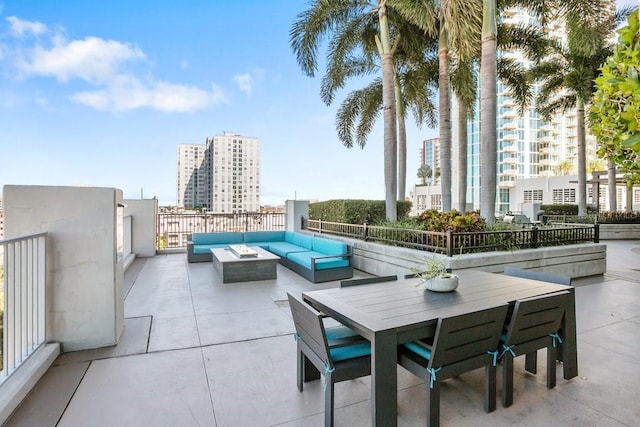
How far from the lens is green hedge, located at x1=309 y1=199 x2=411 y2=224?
9.91 metres

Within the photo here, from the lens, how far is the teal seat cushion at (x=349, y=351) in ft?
7.14

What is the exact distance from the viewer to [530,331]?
242 centimetres

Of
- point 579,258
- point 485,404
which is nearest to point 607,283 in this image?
point 579,258

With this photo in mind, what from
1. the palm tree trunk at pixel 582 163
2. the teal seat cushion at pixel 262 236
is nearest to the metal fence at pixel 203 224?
the teal seat cushion at pixel 262 236

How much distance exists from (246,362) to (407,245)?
411 cm

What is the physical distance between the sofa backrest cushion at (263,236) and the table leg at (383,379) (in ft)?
25.7

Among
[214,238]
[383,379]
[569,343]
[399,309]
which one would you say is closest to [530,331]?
[569,343]

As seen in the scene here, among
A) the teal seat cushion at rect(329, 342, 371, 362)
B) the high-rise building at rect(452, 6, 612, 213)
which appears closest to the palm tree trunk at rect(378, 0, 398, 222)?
the teal seat cushion at rect(329, 342, 371, 362)

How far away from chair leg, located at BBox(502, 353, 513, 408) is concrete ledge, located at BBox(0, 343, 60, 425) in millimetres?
3378

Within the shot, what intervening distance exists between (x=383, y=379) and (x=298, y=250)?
617 cm

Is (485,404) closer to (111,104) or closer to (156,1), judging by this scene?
(156,1)

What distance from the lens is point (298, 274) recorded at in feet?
23.0

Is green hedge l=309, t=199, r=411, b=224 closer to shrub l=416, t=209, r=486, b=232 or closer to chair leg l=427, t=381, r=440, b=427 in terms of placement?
shrub l=416, t=209, r=486, b=232

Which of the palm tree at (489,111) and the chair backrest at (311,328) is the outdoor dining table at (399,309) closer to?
the chair backrest at (311,328)
